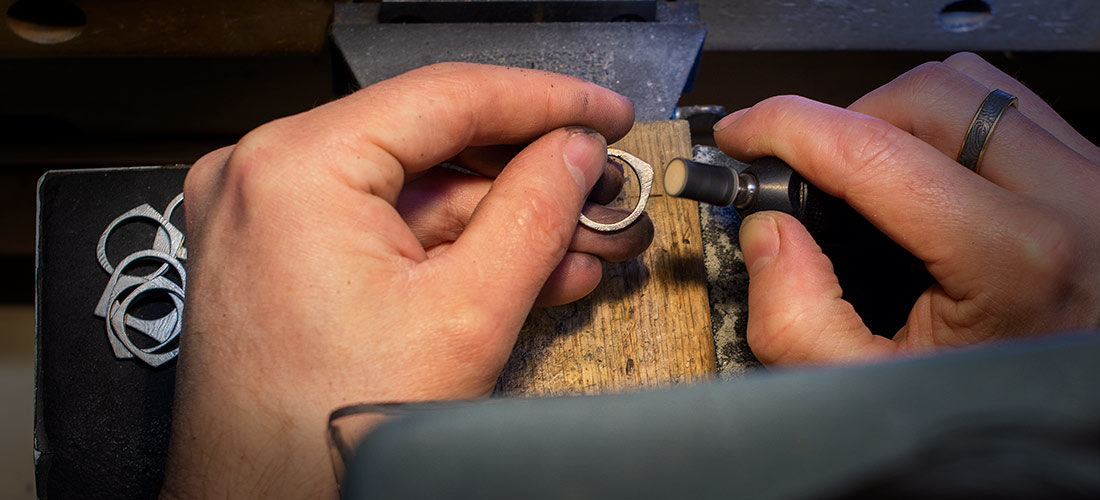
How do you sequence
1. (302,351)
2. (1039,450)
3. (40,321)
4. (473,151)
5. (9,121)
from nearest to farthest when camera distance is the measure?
→ (1039,450), (302,351), (473,151), (40,321), (9,121)

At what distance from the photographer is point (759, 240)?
804 millimetres

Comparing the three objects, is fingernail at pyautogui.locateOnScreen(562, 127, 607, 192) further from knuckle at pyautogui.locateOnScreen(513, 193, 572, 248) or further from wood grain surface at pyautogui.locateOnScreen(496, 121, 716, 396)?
wood grain surface at pyautogui.locateOnScreen(496, 121, 716, 396)

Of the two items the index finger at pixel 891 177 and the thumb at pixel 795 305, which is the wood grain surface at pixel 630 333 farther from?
the index finger at pixel 891 177

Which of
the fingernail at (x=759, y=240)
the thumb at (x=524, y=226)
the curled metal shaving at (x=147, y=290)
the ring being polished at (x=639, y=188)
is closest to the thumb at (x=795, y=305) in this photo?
the fingernail at (x=759, y=240)

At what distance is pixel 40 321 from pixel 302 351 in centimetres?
63

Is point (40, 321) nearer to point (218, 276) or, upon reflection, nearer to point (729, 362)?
point (218, 276)

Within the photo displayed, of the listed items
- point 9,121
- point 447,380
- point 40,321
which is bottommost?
point 40,321

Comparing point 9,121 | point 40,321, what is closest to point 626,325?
point 40,321

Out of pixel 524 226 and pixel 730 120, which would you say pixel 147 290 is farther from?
pixel 730 120

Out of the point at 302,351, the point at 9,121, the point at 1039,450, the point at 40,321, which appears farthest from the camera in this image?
the point at 9,121

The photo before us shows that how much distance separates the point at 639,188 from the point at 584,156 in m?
0.18

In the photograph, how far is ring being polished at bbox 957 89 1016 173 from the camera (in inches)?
30.6

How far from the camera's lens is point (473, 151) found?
864mm

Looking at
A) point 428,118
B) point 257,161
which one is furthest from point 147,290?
point 428,118
